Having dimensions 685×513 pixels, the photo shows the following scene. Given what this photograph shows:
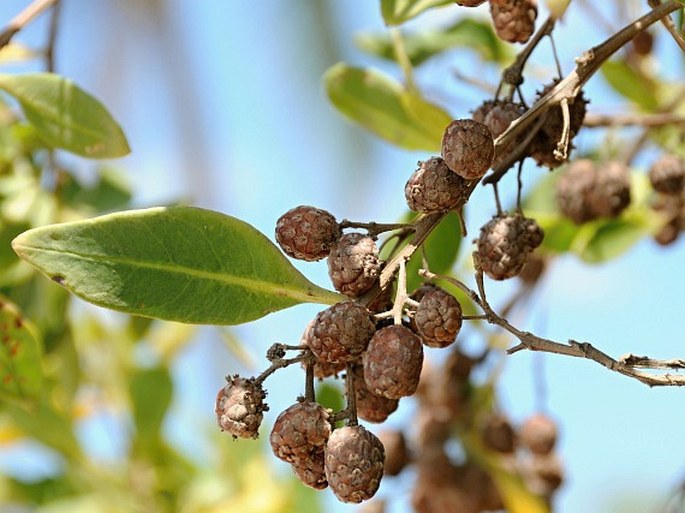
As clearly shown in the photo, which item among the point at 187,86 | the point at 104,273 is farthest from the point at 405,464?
the point at 187,86

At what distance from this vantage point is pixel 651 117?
5.17 feet

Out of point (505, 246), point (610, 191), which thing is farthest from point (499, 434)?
point (505, 246)

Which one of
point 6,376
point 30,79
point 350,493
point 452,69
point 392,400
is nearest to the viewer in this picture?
point 350,493

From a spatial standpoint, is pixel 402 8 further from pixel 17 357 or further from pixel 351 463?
pixel 17 357

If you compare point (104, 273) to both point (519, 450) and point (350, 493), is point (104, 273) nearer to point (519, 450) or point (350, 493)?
point (350, 493)

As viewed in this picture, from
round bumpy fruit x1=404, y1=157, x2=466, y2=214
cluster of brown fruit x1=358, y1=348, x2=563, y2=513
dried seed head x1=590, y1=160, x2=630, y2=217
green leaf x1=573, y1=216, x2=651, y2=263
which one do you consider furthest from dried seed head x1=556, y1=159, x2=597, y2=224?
round bumpy fruit x1=404, y1=157, x2=466, y2=214

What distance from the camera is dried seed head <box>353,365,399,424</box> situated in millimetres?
977

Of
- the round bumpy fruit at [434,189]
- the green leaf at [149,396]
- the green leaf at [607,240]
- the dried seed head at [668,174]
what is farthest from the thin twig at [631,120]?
the green leaf at [149,396]

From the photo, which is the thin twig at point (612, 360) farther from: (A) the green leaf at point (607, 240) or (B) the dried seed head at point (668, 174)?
(A) the green leaf at point (607, 240)

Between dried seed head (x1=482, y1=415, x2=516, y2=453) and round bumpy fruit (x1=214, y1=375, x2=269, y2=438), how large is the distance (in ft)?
3.00

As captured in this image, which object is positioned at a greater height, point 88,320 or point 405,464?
point 88,320

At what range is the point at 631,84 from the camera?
171 cm

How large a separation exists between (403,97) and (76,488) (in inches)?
43.9

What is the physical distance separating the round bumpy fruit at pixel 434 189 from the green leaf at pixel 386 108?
473mm
